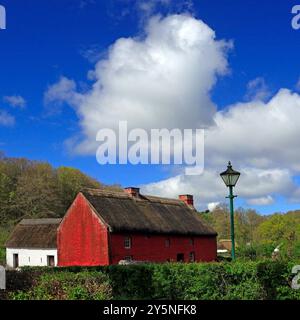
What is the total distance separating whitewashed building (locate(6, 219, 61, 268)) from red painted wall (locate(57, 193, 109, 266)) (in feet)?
22.0

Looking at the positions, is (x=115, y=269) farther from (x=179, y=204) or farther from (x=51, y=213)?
(x=51, y=213)

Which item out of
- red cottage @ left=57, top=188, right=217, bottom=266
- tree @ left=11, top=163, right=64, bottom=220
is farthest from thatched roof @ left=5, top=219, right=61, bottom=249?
tree @ left=11, top=163, right=64, bottom=220

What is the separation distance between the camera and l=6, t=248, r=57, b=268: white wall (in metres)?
53.2

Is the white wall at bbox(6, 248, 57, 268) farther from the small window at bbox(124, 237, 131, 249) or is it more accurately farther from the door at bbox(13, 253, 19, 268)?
the small window at bbox(124, 237, 131, 249)

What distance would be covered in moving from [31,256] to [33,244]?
1343 millimetres

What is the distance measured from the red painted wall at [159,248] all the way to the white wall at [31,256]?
455 inches

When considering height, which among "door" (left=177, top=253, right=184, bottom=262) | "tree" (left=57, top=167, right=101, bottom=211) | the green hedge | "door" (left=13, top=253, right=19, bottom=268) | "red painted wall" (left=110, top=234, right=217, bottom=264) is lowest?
"door" (left=13, top=253, right=19, bottom=268)


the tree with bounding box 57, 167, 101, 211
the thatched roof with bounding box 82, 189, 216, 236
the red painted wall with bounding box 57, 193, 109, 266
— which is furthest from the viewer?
the tree with bounding box 57, 167, 101, 211

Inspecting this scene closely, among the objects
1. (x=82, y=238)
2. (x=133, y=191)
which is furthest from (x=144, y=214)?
(x=82, y=238)

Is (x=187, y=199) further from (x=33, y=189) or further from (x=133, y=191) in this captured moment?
(x=33, y=189)
